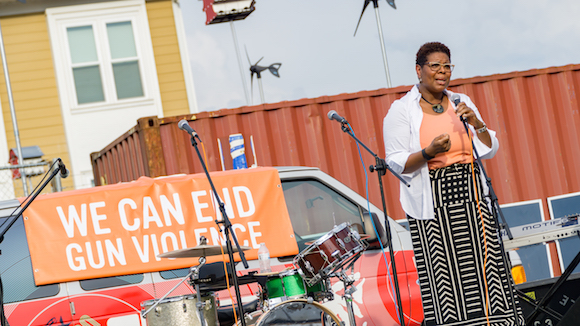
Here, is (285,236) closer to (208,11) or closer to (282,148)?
(282,148)

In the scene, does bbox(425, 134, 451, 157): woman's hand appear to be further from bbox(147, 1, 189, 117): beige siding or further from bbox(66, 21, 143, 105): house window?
bbox(66, 21, 143, 105): house window

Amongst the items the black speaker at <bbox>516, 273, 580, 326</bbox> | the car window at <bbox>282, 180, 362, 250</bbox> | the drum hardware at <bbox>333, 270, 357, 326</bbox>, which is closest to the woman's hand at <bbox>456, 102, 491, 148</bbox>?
the drum hardware at <bbox>333, 270, 357, 326</bbox>

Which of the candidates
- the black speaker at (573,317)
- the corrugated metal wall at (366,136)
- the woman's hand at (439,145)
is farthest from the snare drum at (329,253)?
→ the corrugated metal wall at (366,136)

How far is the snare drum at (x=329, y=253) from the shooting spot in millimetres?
3945

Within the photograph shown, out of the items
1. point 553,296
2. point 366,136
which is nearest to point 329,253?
point 553,296

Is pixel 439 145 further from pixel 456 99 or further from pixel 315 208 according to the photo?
pixel 315 208

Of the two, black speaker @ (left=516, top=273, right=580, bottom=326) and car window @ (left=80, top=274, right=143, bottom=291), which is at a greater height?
car window @ (left=80, top=274, right=143, bottom=291)

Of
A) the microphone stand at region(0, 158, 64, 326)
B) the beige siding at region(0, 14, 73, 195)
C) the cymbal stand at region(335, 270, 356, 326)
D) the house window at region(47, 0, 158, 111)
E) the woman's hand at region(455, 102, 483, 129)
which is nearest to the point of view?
the woman's hand at region(455, 102, 483, 129)

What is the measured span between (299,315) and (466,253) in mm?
1088

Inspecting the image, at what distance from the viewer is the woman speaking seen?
11.2ft

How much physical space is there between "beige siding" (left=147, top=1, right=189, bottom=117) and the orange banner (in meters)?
7.98

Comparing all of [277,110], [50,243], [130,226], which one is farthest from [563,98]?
[50,243]

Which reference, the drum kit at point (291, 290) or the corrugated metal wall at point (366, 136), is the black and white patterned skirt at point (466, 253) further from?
the corrugated metal wall at point (366, 136)

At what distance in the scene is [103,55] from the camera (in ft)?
39.6
